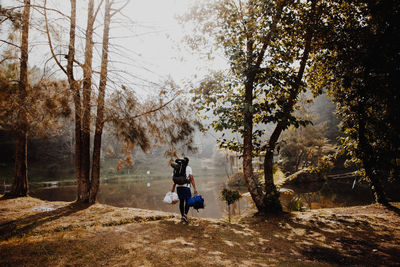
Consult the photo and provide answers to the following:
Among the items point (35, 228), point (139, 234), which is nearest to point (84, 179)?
point (35, 228)

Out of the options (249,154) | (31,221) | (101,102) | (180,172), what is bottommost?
(31,221)

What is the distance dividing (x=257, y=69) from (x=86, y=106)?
17.3 feet

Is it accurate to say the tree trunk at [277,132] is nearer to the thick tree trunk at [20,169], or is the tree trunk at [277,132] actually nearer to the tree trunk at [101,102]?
the tree trunk at [101,102]

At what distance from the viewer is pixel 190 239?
179 inches

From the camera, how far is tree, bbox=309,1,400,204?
13.2 ft

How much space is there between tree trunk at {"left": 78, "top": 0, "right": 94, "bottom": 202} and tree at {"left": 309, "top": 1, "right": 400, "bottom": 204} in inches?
263

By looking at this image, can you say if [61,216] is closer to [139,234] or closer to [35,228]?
[35,228]

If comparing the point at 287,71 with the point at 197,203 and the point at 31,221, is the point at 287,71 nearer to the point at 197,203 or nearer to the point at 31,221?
the point at 197,203

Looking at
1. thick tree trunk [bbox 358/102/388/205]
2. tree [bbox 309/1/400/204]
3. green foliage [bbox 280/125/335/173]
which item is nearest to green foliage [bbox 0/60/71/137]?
tree [bbox 309/1/400/204]

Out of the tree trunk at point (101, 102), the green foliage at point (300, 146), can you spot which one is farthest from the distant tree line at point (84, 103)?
the green foliage at point (300, 146)

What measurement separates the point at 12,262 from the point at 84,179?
5.16 meters

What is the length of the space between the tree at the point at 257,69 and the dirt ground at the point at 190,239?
5.66 ft

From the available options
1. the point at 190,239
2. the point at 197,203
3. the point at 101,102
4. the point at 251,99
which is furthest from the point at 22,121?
the point at 251,99

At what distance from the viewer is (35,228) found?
488cm
